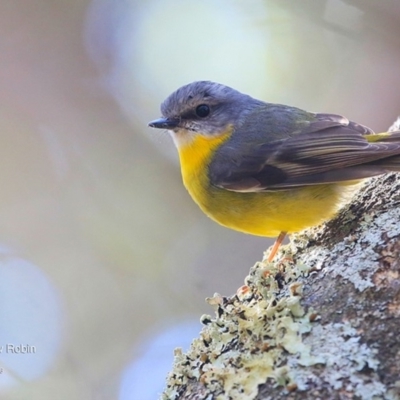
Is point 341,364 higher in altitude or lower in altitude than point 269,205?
lower

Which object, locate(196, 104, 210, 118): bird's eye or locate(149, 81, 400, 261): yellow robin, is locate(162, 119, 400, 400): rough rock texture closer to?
locate(149, 81, 400, 261): yellow robin

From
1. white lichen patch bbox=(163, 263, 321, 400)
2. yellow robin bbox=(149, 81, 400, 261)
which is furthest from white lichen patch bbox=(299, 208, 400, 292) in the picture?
yellow robin bbox=(149, 81, 400, 261)

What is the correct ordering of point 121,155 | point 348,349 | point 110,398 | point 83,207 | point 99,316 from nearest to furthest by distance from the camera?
point 348,349 < point 110,398 < point 99,316 < point 83,207 < point 121,155

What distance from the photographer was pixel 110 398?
392 centimetres

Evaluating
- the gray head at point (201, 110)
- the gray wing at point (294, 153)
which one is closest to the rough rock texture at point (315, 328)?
the gray wing at point (294, 153)

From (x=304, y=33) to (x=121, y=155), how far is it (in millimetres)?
2490

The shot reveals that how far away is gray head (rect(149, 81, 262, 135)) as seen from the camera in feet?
10.2

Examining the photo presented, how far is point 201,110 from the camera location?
3.18 meters

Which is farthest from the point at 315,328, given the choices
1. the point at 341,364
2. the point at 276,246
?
the point at 276,246

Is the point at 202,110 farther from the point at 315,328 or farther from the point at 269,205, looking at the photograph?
the point at 315,328

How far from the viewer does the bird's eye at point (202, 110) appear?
317 cm

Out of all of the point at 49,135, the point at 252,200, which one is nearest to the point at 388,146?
the point at 252,200

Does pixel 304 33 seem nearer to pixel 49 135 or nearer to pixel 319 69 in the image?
pixel 319 69

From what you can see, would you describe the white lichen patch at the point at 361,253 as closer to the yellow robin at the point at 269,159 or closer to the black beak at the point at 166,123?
the yellow robin at the point at 269,159
